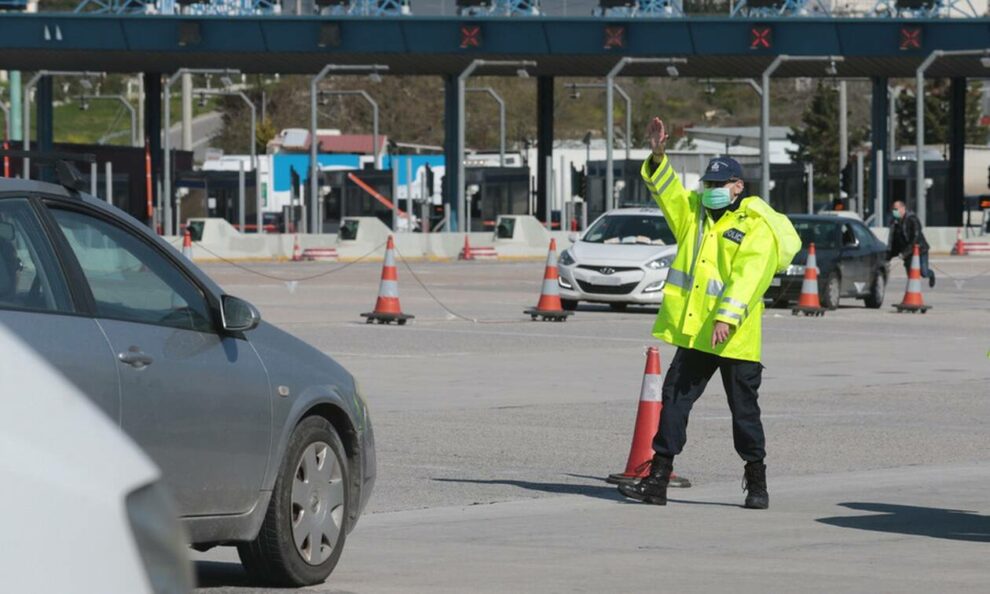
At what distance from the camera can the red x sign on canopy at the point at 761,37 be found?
5919 cm

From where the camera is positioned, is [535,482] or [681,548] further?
[535,482]

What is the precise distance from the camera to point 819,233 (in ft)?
→ 104

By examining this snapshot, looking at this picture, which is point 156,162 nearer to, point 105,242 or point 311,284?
point 311,284

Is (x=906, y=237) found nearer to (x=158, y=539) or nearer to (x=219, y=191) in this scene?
(x=158, y=539)

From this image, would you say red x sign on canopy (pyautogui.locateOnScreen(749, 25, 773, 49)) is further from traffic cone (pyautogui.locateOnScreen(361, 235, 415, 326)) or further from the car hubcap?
the car hubcap

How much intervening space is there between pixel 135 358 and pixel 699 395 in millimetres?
4592

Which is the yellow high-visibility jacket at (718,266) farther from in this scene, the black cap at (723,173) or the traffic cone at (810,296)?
the traffic cone at (810,296)

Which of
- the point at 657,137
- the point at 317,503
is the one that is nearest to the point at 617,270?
the point at 657,137

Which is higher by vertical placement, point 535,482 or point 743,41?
point 743,41

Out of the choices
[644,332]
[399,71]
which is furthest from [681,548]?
[399,71]

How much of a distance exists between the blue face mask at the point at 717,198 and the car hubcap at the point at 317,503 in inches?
136

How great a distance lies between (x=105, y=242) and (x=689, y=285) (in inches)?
173

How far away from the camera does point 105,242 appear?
23.7ft

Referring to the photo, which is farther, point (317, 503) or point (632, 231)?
point (632, 231)
